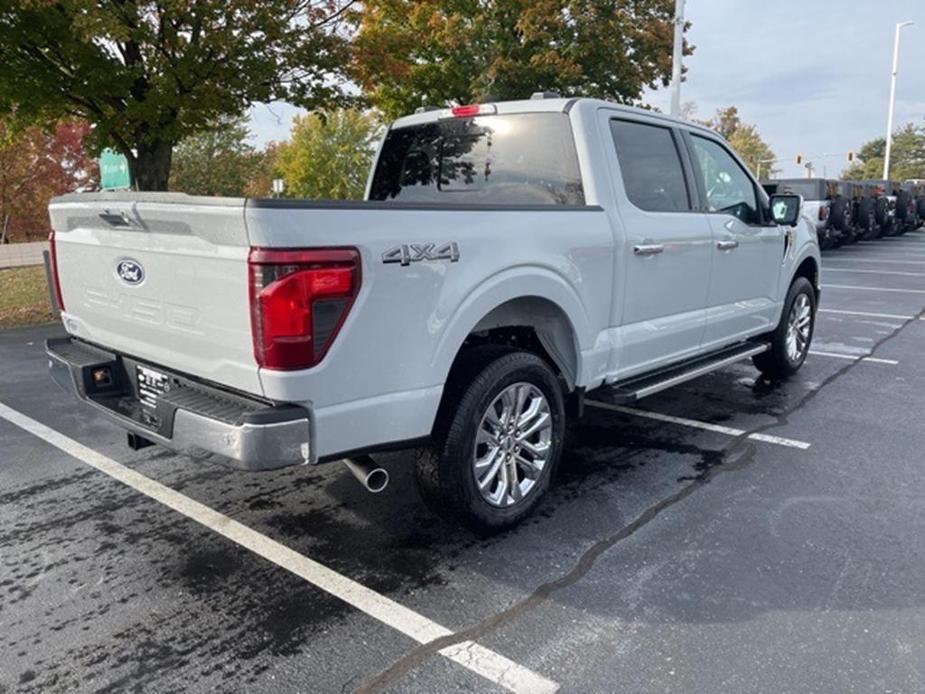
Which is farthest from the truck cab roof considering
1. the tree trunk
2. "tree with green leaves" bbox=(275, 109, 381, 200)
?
"tree with green leaves" bbox=(275, 109, 381, 200)

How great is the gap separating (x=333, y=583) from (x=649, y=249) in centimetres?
244

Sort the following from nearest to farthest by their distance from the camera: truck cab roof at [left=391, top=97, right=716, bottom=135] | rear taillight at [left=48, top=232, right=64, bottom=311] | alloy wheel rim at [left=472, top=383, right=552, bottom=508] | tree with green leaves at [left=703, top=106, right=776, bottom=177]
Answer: alloy wheel rim at [left=472, top=383, right=552, bottom=508]
rear taillight at [left=48, top=232, right=64, bottom=311]
truck cab roof at [left=391, top=97, right=716, bottom=135]
tree with green leaves at [left=703, top=106, right=776, bottom=177]

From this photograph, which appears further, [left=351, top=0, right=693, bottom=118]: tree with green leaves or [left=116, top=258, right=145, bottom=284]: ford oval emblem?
[left=351, top=0, right=693, bottom=118]: tree with green leaves

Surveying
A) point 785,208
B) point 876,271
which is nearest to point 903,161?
point 876,271

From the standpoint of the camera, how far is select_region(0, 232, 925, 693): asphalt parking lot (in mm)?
2508

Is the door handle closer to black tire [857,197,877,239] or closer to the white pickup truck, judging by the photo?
the white pickup truck

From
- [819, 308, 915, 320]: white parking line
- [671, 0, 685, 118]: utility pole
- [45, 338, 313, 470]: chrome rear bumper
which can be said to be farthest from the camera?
[671, 0, 685, 118]: utility pole

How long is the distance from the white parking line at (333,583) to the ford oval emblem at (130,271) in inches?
48.9

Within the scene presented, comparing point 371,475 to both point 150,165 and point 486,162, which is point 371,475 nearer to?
point 486,162

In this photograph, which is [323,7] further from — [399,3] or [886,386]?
[886,386]

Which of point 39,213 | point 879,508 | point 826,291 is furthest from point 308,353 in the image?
point 39,213

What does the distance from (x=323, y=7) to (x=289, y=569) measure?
8.81 m

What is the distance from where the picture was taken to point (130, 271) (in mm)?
3158

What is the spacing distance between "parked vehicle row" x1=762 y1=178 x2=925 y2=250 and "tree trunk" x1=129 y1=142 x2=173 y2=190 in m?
10.5
